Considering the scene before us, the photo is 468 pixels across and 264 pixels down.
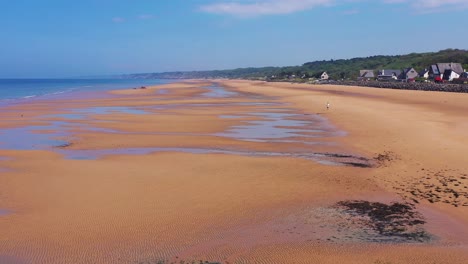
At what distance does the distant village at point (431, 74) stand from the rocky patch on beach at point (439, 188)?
6154cm

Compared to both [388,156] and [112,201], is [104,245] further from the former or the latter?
[388,156]

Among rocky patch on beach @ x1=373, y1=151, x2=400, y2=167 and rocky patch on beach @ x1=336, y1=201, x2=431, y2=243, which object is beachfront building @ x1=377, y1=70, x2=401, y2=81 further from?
rocky patch on beach @ x1=336, y1=201, x2=431, y2=243

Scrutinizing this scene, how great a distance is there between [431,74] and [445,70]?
5.56 metres

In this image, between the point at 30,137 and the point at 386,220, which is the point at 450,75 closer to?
the point at 30,137

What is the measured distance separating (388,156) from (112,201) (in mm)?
9260

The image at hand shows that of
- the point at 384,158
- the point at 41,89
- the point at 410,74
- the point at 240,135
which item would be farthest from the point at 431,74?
the point at 384,158

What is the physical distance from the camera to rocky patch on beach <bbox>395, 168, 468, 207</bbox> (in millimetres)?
9759

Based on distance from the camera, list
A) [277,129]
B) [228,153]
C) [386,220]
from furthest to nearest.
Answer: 1. [277,129]
2. [228,153]
3. [386,220]

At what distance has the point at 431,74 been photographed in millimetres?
85812

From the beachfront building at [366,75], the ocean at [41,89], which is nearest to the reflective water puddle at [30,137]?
the ocean at [41,89]

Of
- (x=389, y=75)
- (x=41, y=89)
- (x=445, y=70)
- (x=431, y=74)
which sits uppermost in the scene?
(x=445, y=70)

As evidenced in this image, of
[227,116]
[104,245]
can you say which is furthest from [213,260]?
[227,116]

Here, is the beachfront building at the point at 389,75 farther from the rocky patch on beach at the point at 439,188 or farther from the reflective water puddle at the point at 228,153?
the rocky patch on beach at the point at 439,188

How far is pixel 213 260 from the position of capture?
273 inches
